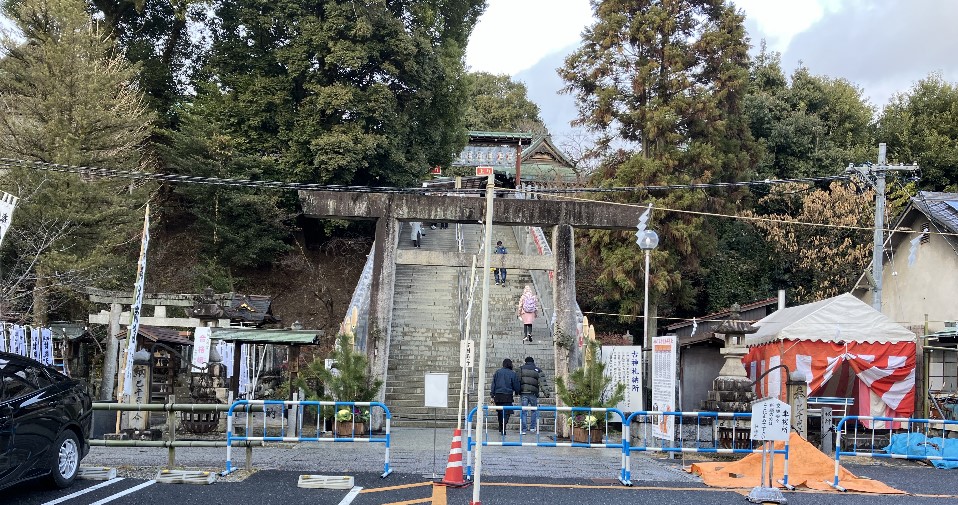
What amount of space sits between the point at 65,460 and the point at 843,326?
15867 millimetres

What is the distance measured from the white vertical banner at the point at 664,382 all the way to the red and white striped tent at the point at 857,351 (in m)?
4.36

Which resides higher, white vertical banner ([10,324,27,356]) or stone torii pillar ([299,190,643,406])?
stone torii pillar ([299,190,643,406])

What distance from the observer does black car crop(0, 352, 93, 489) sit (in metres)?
8.57

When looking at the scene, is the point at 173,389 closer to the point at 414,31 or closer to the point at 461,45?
the point at 414,31

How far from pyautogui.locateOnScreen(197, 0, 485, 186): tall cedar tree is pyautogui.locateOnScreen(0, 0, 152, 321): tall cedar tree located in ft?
27.1

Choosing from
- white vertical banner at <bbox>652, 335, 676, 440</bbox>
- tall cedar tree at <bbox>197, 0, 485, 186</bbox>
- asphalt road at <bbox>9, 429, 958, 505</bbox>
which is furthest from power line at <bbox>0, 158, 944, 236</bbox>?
Answer: asphalt road at <bbox>9, 429, 958, 505</bbox>

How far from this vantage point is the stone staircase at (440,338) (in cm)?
2009

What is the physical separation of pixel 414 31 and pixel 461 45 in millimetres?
4870

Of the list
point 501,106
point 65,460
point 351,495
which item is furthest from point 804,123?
point 65,460

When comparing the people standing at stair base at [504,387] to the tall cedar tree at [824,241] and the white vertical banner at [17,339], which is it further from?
the tall cedar tree at [824,241]

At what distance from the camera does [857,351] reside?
1905cm

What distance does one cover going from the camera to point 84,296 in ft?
77.4

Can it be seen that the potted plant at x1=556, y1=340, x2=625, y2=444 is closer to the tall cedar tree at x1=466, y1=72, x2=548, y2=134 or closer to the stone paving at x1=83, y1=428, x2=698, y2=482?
the stone paving at x1=83, y1=428, x2=698, y2=482

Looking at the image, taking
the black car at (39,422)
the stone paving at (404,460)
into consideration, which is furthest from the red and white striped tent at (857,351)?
the black car at (39,422)
